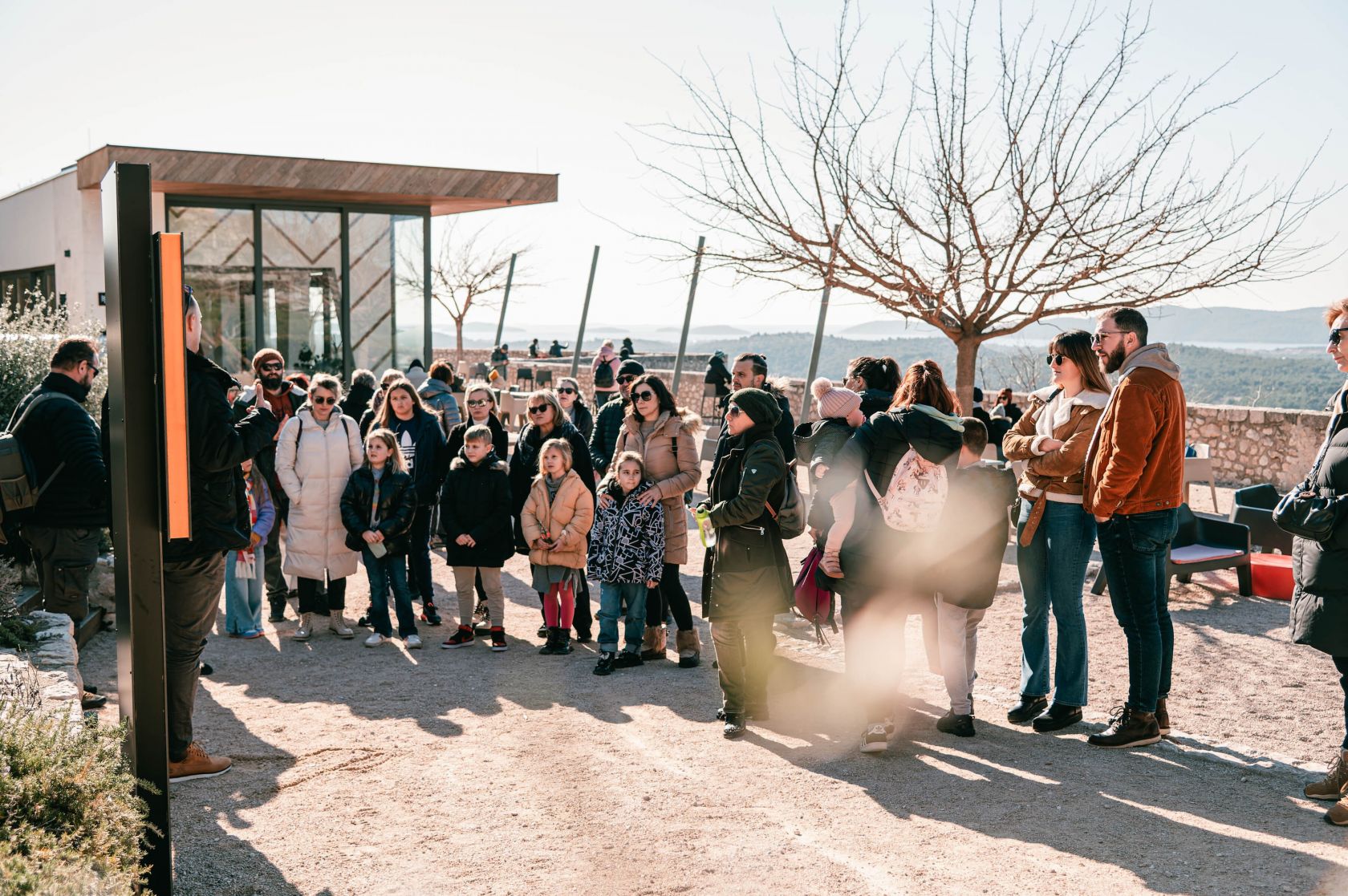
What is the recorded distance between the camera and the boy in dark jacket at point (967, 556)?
17.3 feet

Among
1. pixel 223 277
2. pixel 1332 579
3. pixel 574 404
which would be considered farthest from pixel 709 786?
pixel 223 277

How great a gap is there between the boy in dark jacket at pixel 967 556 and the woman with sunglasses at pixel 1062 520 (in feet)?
0.54

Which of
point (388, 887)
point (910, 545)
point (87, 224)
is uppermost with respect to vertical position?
point (87, 224)

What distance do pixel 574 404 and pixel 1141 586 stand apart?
4766mm

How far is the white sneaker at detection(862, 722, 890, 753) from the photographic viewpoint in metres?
5.17

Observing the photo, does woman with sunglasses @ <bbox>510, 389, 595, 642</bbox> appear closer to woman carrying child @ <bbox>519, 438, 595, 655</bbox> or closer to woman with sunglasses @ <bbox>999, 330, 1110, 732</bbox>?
woman carrying child @ <bbox>519, 438, 595, 655</bbox>

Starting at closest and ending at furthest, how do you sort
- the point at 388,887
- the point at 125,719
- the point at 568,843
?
the point at 125,719, the point at 388,887, the point at 568,843

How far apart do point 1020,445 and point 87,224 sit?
15.5 metres

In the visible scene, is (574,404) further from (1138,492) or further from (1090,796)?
(1090,796)

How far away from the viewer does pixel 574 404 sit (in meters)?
8.85

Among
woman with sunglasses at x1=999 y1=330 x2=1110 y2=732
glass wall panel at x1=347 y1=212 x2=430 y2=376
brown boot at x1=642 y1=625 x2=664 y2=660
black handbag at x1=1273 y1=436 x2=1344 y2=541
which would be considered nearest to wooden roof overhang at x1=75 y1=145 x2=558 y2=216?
glass wall panel at x1=347 y1=212 x2=430 y2=376

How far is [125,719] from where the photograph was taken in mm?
3625

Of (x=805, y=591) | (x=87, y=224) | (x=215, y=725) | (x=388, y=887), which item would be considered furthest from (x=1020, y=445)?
(x=87, y=224)

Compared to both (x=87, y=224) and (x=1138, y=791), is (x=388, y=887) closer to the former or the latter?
(x=1138, y=791)
